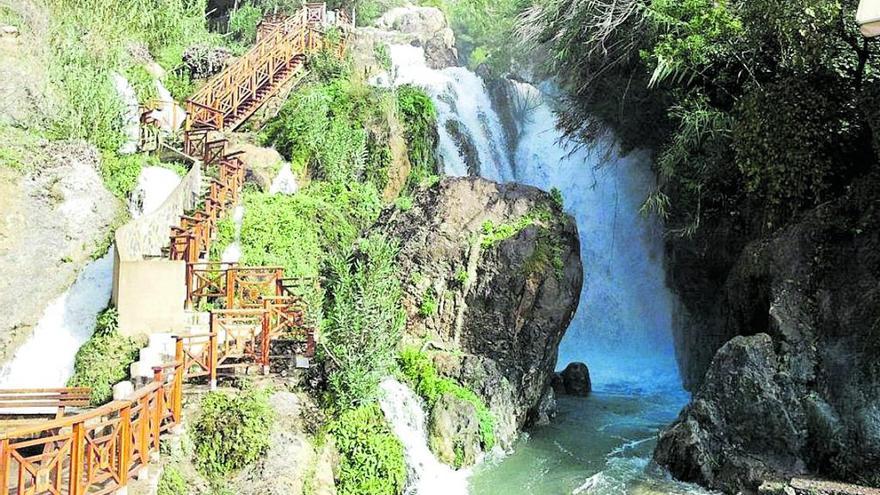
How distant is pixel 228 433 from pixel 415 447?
3.49 meters

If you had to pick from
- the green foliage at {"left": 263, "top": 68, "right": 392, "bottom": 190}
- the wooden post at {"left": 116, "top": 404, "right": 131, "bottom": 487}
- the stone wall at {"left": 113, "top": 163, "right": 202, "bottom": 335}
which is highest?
the green foliage at {"left": 263, "top": 68, "right": 392, "bottom": 190}

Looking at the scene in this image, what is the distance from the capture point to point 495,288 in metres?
14.6

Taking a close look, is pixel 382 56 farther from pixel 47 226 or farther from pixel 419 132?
pixel 47 226

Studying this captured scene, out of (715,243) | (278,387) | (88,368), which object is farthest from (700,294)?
(88,368)

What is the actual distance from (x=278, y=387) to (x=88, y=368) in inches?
144

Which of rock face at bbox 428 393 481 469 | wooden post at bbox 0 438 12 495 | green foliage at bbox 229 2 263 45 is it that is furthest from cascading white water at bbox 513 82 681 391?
wooden post at bbox 0 438 12 495

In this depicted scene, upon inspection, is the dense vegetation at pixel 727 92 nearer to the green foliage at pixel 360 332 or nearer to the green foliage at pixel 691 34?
the green foliage at pixel 691 34

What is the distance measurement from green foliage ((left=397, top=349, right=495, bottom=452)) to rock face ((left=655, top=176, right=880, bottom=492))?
294cm

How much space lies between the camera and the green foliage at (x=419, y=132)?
67.2ft

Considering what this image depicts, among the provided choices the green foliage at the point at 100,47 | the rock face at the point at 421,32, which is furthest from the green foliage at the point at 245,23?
the rock face at the point at 421,32

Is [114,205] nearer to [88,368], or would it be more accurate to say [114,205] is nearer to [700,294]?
[88,368]

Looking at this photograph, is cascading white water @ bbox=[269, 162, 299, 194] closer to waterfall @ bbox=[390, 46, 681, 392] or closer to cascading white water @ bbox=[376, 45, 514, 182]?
cascading white water @ bbox=[376, 45, 514, 182]

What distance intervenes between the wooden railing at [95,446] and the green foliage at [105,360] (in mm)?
2599

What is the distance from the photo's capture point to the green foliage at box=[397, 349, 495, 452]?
1260cm
